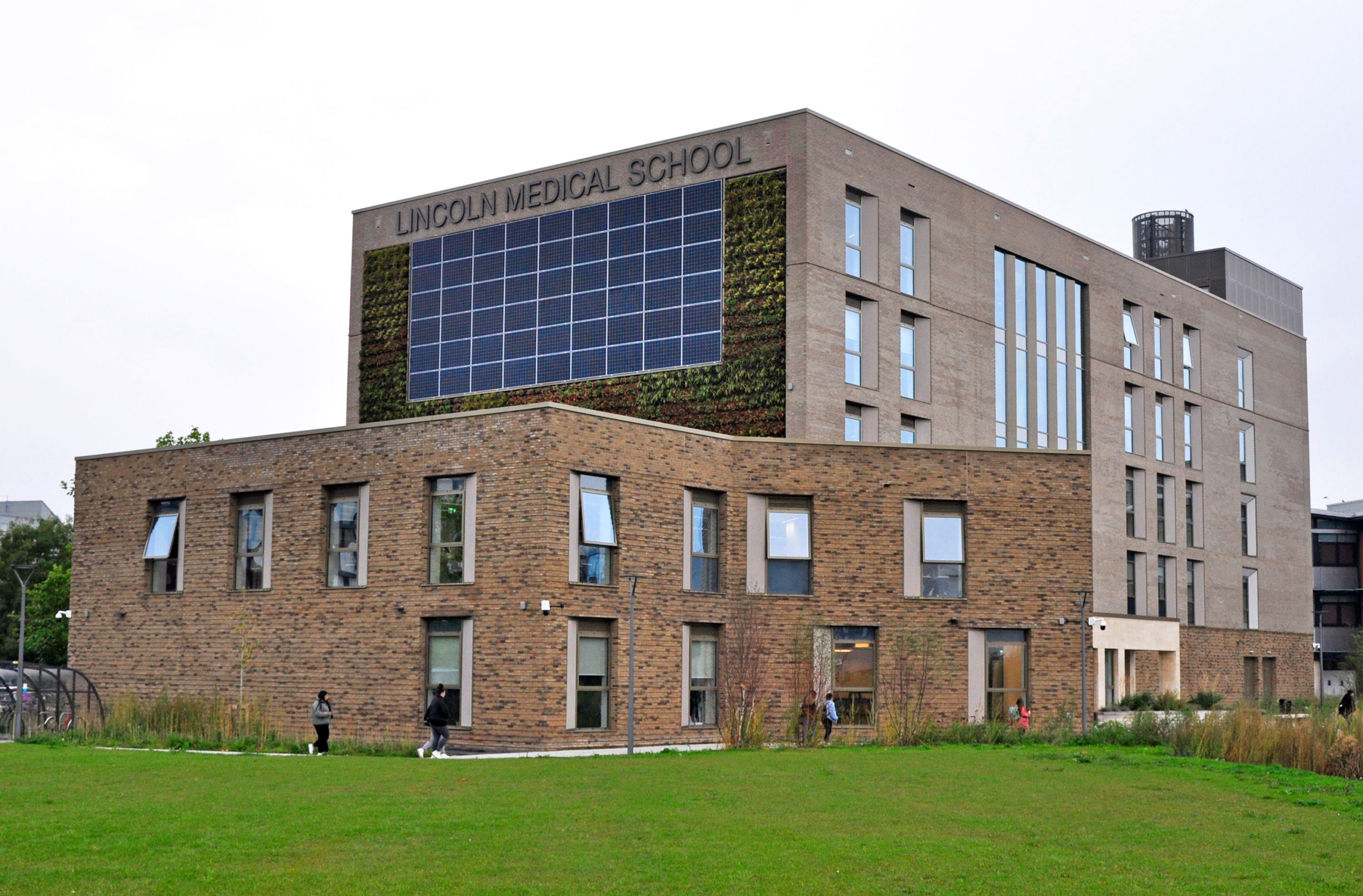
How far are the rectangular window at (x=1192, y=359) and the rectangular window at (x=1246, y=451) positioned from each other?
4.25 metres

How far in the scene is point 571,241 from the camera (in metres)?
45.5

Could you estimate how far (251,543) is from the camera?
35.6 meters

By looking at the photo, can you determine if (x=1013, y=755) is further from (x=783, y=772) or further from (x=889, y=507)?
(x=889, y=507)

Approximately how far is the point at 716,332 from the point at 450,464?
39.6 feet

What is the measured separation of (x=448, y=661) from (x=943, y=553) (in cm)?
1158

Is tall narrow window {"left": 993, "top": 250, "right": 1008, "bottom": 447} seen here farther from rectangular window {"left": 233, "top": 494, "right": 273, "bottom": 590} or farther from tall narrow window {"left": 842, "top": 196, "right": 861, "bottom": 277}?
rectangular window {"left": 233, "top": 494, "right": 273, "bottom": 590}

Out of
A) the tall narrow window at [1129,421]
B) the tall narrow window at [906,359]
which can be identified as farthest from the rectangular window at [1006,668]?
the tall narrow window at [1129,421]

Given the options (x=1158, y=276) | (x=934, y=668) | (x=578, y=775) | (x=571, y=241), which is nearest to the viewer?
(x=578, y=775)

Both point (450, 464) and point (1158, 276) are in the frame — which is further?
point (1158, 276)

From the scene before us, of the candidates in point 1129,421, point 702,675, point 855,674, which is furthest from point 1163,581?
point 702,675

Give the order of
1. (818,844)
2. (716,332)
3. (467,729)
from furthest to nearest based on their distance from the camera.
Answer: (716,332) < (467,729) < (818,844)

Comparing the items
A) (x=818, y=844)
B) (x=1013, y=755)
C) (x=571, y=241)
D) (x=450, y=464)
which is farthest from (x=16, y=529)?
(x=818, y=844)

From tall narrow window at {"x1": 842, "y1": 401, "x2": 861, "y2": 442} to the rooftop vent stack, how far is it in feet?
108

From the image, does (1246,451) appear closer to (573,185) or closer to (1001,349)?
(1001,349)
